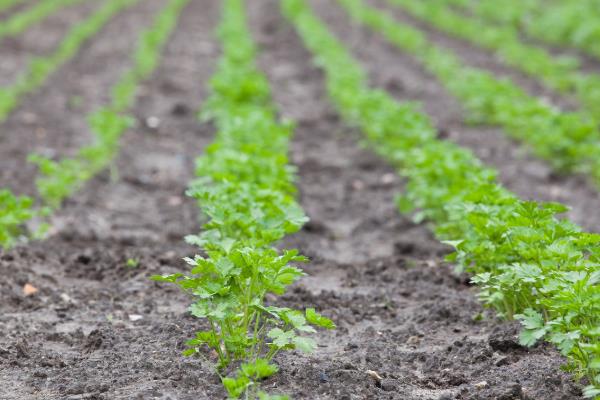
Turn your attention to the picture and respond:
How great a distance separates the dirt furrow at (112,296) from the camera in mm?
4328

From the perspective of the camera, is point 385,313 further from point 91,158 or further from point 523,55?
point 523,55

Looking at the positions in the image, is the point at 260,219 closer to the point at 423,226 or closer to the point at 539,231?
the point at 539,231

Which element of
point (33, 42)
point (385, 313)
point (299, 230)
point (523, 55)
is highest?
point (385, 313)

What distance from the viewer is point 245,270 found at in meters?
4.19

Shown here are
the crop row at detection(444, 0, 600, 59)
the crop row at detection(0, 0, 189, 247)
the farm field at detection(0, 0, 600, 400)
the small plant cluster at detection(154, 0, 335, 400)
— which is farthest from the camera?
the crop row at detection(444, 0, 600, 59)

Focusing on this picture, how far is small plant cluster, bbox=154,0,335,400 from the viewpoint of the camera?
158 inches

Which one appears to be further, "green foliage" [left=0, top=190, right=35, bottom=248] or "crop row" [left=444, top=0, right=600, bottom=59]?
"crop row" [left=444, top=0, right=600, bottom=59]

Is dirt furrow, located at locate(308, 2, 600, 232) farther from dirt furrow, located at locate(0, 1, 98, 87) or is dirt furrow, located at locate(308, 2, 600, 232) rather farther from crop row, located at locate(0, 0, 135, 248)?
dirt furrow, located at locate(0, 1, 98, 87)

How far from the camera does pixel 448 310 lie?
5.50 metres

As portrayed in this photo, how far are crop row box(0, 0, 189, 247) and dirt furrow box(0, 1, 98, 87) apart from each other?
6.44 ft

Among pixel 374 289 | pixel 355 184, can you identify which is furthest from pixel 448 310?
pixel 355 184

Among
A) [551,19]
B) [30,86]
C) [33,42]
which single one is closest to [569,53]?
[551,19]

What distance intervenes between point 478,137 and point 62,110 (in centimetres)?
555

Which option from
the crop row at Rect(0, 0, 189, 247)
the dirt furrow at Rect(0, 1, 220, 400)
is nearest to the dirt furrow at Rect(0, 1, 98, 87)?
the crop row at Rect(0, 0, 189, 247)
